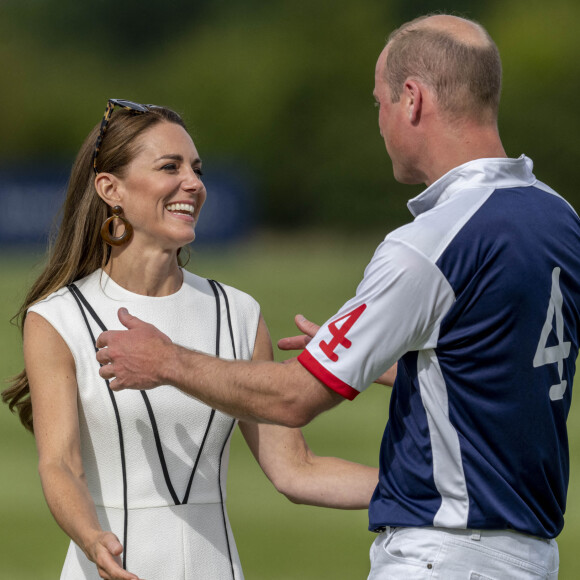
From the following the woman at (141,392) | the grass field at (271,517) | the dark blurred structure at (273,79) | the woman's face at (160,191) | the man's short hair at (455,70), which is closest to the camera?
the man's short hair at (455,70)

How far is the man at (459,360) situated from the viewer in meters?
3.00

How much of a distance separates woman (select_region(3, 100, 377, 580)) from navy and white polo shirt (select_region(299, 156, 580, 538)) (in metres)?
0.71

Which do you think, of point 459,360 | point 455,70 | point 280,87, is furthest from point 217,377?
point 280,87

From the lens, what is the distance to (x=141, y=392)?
3607mm

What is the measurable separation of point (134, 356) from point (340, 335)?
2.01ft

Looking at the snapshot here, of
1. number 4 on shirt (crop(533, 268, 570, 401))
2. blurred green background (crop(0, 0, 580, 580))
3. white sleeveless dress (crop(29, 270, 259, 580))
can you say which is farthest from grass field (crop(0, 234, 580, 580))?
blurred green background (crop(0, 0, 580, 580))

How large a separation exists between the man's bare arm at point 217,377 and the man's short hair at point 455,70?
0.85m

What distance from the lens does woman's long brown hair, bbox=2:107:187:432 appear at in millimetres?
3812

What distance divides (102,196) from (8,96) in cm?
5005

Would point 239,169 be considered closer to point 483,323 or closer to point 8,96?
point 8,96

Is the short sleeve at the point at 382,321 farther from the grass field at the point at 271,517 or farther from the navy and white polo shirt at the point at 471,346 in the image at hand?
the grass field at the point at 271,517

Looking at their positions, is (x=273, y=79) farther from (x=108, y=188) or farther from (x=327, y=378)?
(x=327, y=378)

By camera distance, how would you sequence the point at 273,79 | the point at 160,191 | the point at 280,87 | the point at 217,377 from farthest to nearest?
the point at 273,79 < the point at 280,87 < the point at 160,191 < the point at 217,377

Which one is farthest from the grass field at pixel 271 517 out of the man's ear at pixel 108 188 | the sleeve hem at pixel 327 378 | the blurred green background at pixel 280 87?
the blurred green background at pixel 280 87
